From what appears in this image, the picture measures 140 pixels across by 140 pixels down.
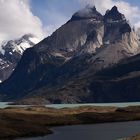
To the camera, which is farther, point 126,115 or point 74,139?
point 126,115

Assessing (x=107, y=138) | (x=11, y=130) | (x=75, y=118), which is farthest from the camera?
(x=75, y=118)

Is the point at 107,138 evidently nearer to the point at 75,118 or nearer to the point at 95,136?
the point at 95,136

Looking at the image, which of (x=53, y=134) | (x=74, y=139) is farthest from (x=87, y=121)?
(x=74, y=139)

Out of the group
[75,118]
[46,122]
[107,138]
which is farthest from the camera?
[75,118]

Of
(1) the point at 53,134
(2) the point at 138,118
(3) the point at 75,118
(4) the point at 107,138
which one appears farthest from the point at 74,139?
(2) the point at 138,118

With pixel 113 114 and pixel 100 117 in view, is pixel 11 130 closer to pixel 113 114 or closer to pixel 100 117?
pixel 100 117

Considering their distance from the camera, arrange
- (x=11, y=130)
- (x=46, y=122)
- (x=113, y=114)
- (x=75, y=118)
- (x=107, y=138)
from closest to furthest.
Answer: (x=107, y=138)
(x=11, y=130)
(x=46, y=122)
(x=75, y=118)
(x=113, y=114)

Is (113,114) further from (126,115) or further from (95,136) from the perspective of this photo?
(95,136)

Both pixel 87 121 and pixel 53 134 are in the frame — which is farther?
pixel 87 121

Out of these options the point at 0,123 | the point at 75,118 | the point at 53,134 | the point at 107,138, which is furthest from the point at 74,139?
the point at 75,118
